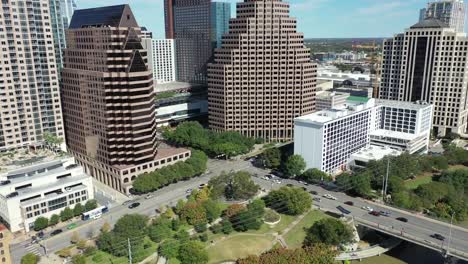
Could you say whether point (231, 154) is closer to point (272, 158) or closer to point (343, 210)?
point (272, 158)

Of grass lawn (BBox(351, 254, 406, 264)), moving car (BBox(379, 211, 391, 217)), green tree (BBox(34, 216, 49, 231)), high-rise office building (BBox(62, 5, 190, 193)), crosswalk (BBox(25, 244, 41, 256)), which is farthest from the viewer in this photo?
high-rise office building (BBox(62, 5, 190, 193))

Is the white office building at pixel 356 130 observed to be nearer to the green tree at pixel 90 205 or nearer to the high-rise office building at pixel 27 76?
the green tree at pixel 90 205

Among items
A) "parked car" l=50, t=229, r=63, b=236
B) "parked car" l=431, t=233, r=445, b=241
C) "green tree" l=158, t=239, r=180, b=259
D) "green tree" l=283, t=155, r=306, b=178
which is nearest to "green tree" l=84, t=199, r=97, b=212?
"parked car" l=50, t=229, r=63, b=236

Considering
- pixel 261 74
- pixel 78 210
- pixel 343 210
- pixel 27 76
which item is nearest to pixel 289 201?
pixel 343 210

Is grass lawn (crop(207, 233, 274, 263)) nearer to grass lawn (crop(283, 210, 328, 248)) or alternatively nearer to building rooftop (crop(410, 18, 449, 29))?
grass lawn (crop(283, 210, 328, 248))

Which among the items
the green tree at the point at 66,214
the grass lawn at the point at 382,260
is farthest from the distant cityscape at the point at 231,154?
the grass lawn at the point at 382,260

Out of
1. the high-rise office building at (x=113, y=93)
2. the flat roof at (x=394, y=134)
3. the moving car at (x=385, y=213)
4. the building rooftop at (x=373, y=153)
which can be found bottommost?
the moving car at (x=385, y=213)
